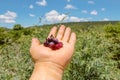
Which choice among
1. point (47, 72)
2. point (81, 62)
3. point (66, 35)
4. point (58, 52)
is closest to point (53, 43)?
point (58, 52)

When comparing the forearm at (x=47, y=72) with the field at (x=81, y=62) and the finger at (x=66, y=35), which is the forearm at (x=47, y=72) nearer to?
the finger at (x=66, y=35)

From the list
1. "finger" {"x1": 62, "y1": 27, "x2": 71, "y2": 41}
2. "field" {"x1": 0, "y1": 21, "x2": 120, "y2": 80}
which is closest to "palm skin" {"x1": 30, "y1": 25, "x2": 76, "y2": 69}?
"finger" {"x1": 62, "y1": 27, "x2": 71, "y2": 41}

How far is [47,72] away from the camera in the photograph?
2.41m

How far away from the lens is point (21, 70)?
12.2 metres

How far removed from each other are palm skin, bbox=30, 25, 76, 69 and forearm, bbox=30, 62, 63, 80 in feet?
0.16

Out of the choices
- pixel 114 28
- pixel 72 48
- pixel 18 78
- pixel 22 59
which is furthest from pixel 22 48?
pixel 114 28

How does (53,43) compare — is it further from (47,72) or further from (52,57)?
(47,72)

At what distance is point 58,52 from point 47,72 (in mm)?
270

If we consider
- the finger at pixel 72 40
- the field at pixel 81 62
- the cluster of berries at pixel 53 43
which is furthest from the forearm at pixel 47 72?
the field at pixel 81 62

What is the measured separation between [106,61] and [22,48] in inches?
140

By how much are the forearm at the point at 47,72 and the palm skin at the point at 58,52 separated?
5cm

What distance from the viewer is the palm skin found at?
8.45 ft

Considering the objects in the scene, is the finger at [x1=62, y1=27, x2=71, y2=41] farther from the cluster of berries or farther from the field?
the field

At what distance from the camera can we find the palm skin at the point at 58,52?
257 centimetres
